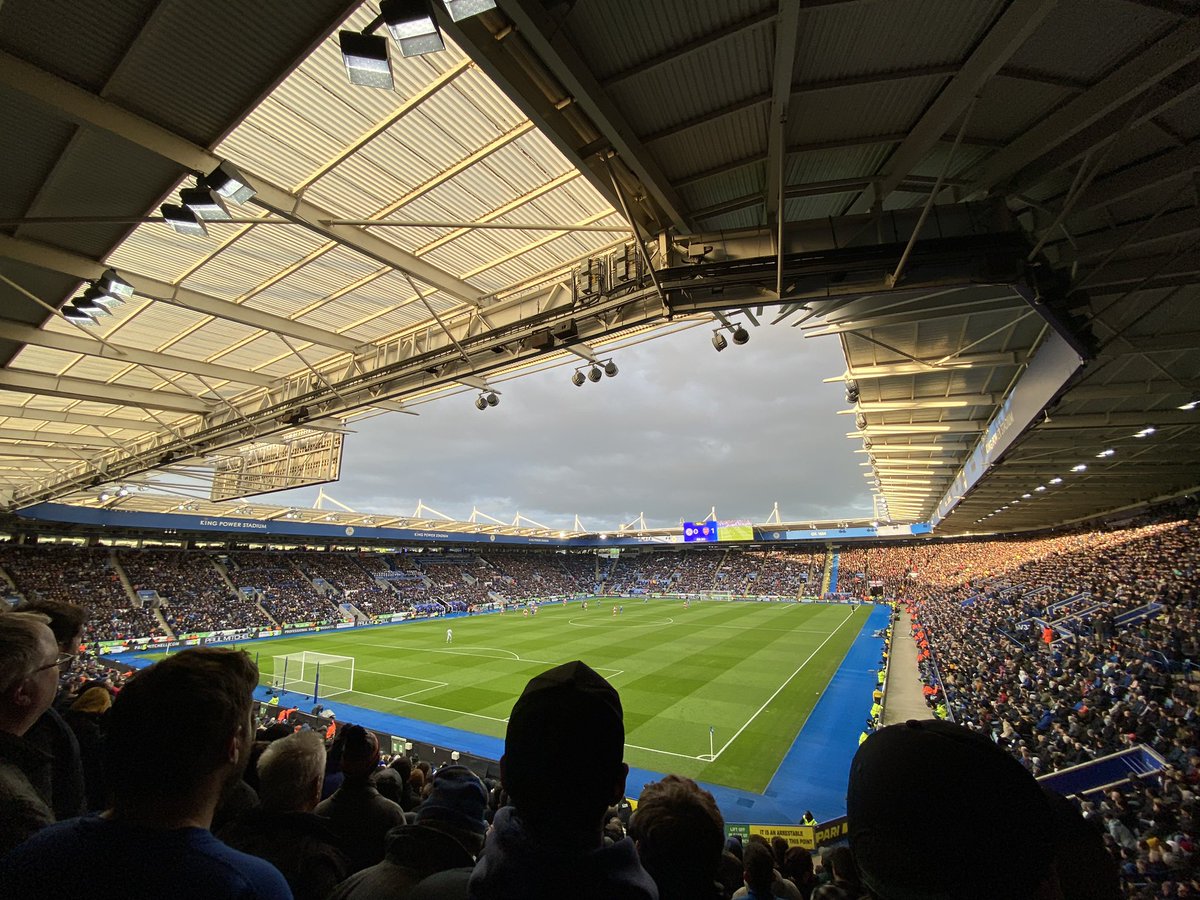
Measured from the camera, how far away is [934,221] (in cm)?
632

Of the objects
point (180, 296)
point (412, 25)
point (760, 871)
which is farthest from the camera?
point (180, 296)

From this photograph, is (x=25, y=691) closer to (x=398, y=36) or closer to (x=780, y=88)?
(x=398, y=36)

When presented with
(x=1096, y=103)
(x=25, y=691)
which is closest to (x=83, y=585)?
(x=25, y=691)

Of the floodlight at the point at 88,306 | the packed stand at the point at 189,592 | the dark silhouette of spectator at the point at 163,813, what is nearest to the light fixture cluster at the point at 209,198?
the floodlight at the point at 88,306

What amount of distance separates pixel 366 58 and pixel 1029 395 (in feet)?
41.0

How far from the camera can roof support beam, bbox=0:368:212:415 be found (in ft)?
37.9

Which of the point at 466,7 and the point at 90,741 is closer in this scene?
the point at 90,741

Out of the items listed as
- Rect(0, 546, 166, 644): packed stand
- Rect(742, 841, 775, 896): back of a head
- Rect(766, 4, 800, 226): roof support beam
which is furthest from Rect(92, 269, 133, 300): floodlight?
Rect(0, 546, 166, 644): packed stand

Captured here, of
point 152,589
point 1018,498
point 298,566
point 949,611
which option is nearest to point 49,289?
point 1018,498

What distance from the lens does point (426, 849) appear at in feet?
5.30

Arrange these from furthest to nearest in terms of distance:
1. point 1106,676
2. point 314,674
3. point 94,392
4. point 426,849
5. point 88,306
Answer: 1. point 314,674
2. point 1106,676
3. point 94,392
4. point 88,306
5. point 426,849

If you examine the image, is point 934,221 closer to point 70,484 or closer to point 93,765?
point 93,765

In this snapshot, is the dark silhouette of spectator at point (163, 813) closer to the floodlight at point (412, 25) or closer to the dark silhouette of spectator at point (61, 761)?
the dark silhouette of spectator at point (61, 761)

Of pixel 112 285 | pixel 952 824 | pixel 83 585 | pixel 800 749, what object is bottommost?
pixel 800 749
